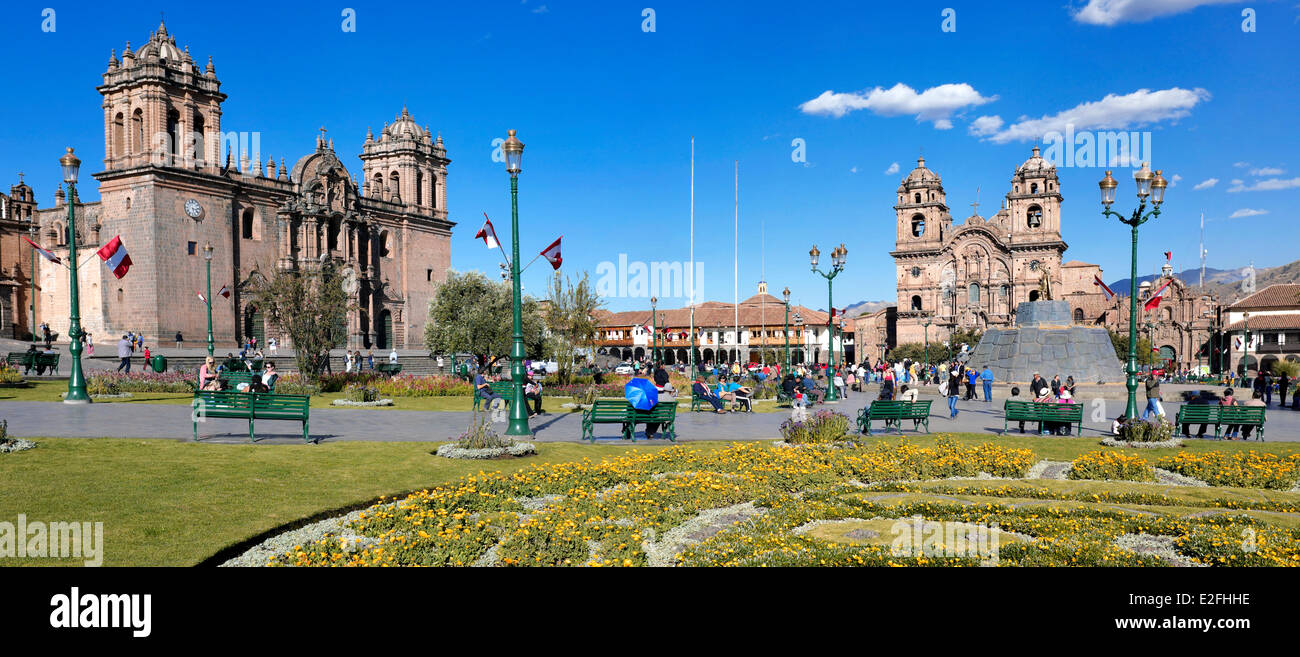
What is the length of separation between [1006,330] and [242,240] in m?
43.6

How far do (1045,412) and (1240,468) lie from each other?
5287 mm

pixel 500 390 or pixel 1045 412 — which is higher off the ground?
pixel 500 390

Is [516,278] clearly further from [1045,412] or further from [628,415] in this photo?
[1045,412]

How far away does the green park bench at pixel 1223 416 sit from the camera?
14469 mm

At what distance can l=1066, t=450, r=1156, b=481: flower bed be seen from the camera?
10352 millimetres

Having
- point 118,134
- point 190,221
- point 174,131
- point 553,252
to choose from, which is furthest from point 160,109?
point 553,252

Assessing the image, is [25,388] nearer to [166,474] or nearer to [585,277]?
[166,474]

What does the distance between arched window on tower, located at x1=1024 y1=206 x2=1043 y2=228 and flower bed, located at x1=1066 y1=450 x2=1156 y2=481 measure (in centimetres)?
7265

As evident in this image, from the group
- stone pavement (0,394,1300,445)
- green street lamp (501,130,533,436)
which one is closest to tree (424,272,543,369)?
stone pavement (0,394,1300,445)

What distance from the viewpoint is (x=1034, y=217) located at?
75562 millimetres

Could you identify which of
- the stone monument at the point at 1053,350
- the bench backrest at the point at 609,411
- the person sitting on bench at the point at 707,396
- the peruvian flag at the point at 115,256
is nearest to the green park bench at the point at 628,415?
the bench backrest at the point at 609,411

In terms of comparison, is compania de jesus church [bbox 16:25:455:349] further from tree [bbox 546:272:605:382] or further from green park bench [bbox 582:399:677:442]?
green park bench [bbox 582:399:677:442]
